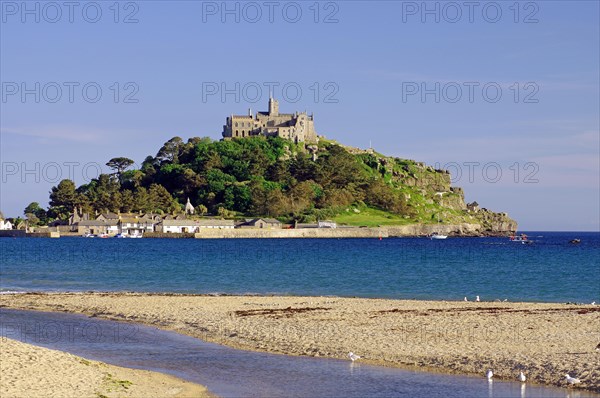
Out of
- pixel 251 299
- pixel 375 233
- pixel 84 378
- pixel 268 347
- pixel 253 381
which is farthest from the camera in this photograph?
pixel 375 233

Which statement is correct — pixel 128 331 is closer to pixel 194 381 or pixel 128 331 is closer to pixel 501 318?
pixel 194 381

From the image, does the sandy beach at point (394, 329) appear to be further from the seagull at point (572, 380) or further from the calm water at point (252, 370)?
the calm water at point (252, 370)

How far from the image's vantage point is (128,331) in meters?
29.4

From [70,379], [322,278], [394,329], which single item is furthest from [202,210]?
[70,379]

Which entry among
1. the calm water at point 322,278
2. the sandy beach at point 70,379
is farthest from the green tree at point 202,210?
the sandy beach at point 70,379

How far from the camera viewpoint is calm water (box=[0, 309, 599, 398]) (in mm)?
18750

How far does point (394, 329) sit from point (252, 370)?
7529 millimetres

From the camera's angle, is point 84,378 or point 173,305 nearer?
point 84,378

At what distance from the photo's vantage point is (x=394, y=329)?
1080 inches

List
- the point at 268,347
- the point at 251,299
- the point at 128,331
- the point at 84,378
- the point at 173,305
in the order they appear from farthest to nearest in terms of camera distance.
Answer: the point at 251,299
the point at 173,305
the point at 128,331
the point at 268,347
the point at 84,378

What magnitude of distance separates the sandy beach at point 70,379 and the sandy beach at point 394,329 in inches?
215

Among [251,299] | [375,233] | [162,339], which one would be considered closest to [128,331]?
[162,339]

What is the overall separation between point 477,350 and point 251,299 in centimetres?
2051

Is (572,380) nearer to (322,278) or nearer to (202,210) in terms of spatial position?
(322,278)
